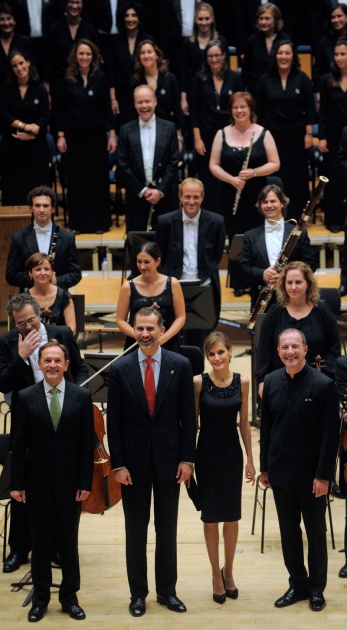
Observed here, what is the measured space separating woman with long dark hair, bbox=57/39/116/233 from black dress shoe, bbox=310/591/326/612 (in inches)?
182

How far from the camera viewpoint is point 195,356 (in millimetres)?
5824

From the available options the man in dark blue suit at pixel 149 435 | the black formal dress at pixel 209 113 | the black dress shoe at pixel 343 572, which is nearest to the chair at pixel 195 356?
the man in dark blue suit at pixel 149 435

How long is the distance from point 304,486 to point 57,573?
4.13 feet

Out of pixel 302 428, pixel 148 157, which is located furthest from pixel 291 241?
pixel 302 428

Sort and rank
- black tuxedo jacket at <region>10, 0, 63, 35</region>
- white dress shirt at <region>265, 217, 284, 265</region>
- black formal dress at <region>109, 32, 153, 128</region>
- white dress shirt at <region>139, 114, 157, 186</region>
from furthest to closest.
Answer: black tuxedo jacket at <region>10, 0, 63, 35</region> → black formal dress at <region>109, 32, 153, 128</region> → white dress shirt at <region>139, 114, 157, 186</region> → white dress shirt at <region>265, 217, 284, 265</region>

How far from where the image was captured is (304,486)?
15.9 feet

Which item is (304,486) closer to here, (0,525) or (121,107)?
(0,525)

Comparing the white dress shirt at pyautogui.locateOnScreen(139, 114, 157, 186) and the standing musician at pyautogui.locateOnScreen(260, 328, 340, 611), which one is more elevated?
the white dress shirt at pyautogui.locateOnScreen(139, 114, 157, 186)

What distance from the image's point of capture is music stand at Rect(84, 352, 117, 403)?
575 centimetres

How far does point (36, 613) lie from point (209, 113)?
15.1 ft

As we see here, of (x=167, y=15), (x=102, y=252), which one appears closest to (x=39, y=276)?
(x=102, y=252)

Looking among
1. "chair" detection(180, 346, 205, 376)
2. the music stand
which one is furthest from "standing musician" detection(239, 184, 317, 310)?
the music stand

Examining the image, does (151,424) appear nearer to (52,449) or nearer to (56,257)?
(52,449)

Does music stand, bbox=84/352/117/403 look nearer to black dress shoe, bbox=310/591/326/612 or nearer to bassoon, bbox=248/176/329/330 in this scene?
bassoon, bbox=248/176/329/330
